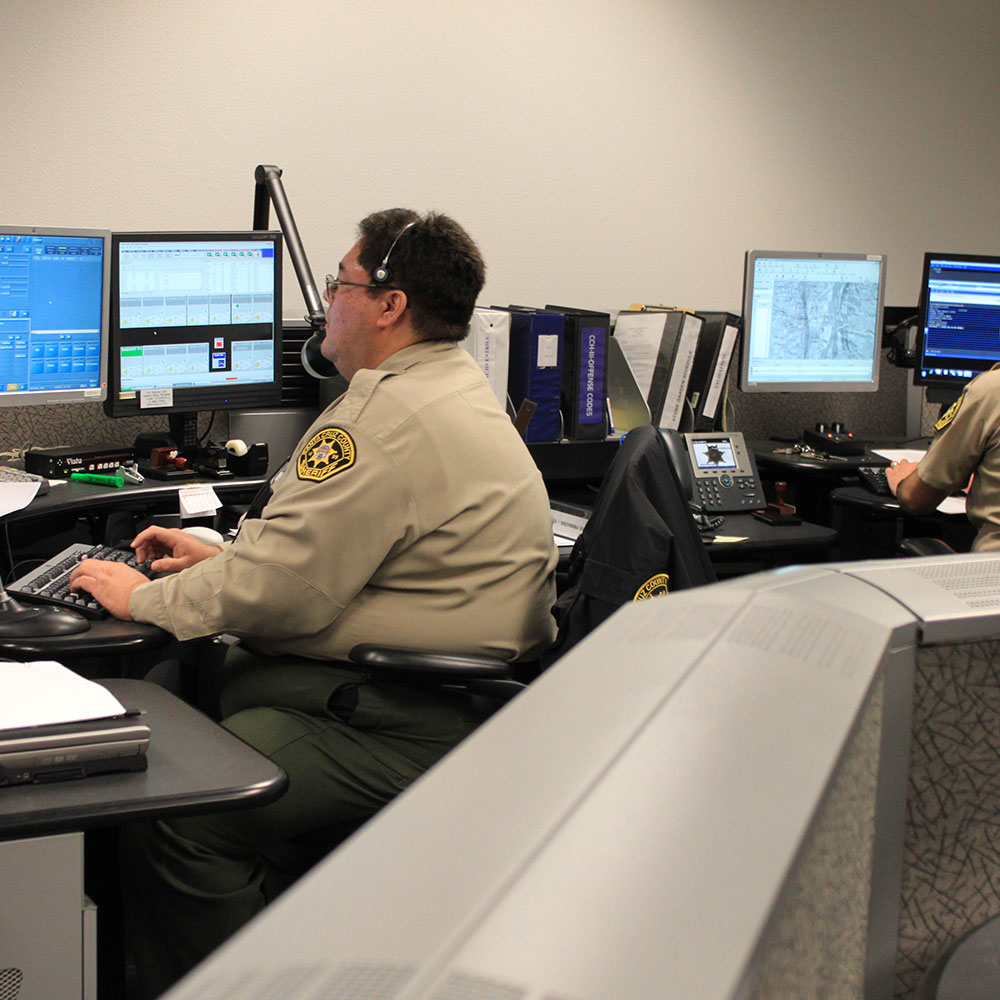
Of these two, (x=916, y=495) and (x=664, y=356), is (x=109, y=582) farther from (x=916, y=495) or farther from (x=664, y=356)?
(x=916, y=495)

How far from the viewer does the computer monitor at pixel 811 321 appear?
269cm

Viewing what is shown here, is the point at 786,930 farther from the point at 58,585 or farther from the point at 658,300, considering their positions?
the point at 658,300

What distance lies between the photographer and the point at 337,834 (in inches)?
49.9

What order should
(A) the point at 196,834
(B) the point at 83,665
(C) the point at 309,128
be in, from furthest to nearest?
(C) the point at 309,128 → (B) the point at 83,665 → (A) the point at 196,834

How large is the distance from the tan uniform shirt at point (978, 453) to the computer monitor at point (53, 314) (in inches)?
61.3

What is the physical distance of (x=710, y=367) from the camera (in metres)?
2.52

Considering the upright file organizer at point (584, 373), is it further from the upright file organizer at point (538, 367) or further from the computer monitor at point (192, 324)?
the computer monitor at point (192, 324)

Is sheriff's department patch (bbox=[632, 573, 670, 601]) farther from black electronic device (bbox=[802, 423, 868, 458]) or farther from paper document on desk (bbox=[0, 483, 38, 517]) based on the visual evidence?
black electronic device (bbox=[802, 423, 868, 458])

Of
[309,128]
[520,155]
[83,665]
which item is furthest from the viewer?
[520,155]

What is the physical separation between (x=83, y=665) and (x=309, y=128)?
1343 millimetres

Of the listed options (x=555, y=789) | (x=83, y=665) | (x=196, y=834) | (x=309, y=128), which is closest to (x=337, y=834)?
(x=196, y=834)

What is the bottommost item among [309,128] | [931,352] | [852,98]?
[931,352]

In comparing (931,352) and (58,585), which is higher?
(931,352)

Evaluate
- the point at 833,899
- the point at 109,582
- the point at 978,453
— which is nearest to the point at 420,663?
the point at 109,582
